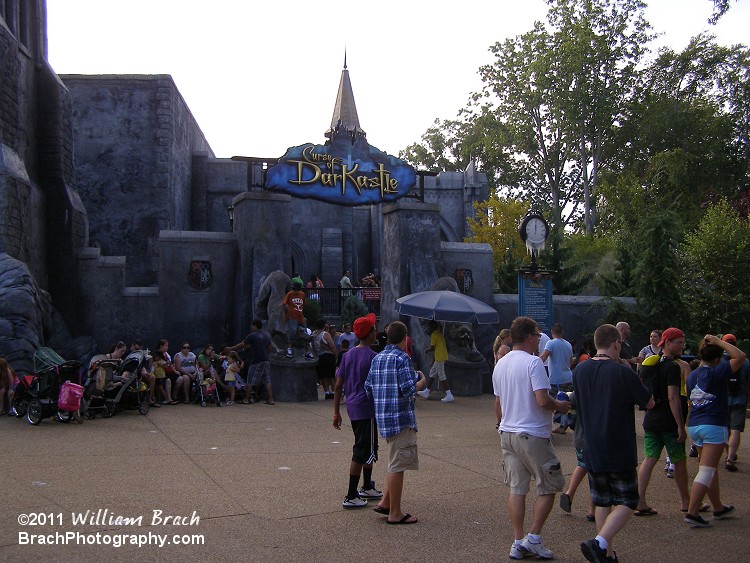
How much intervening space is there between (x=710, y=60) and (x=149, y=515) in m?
39.0

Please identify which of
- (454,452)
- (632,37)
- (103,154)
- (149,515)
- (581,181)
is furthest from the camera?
(581,181)

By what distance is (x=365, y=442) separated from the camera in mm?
6812

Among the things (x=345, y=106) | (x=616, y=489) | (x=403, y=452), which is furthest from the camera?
(x=345, y=106)

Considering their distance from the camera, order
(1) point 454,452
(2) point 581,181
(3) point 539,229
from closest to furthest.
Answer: (1) point 454,452, (3) point 539,229, (2) point 581,181

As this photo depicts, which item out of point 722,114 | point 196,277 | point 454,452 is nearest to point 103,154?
point 196,277

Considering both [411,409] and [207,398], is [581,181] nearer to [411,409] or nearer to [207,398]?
[207,398]

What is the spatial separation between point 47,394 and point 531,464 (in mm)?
7849

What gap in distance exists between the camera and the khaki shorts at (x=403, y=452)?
6250 millimetres

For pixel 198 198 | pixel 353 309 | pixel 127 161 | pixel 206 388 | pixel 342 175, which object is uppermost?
pixel 127 161

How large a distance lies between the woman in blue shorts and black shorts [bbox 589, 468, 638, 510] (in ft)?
5.06

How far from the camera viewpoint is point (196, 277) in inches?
702

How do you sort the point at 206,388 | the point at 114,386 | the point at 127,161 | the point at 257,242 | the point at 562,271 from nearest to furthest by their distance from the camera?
the point at 114,386 < the point at 206,388 < the point at 257,242 < the point at 562,271 < the point at 127,161

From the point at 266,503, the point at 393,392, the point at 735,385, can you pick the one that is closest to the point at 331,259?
the point at 735,385

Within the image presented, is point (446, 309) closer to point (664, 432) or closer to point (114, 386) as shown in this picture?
point (114, 386)
